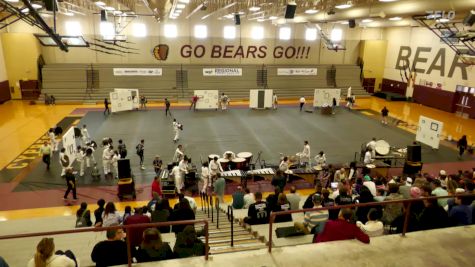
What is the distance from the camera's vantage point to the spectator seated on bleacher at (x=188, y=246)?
6.09 metres

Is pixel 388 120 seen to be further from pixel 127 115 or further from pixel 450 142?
pixel 127 115

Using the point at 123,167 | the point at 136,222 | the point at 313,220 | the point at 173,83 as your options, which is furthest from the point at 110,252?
the point at 173,83

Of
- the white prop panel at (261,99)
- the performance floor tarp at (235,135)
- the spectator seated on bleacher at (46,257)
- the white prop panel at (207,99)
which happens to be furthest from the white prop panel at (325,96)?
the spectator seated on bleacher at (46,257)

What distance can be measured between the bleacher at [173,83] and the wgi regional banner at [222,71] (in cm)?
45

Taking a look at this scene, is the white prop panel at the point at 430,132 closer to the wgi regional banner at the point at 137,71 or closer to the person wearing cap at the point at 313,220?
the person wearing cap at the point at 313,220

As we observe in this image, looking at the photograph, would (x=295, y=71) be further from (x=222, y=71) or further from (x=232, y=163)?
(x=232, y=163)

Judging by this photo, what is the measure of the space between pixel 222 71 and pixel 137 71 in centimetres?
909

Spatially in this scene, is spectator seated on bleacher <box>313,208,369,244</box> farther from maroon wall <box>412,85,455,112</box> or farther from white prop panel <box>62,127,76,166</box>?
maroon wall <box>412,85,455,112</box>

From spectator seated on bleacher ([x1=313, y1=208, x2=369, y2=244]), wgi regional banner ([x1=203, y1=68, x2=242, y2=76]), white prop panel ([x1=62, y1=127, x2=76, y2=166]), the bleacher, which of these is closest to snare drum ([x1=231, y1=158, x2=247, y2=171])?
white prop panel ([x1=62, y1=127, x2=76, y2=166])

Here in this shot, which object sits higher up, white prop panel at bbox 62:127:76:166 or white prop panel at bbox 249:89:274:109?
white prop panel at bbox 249:89:274:109

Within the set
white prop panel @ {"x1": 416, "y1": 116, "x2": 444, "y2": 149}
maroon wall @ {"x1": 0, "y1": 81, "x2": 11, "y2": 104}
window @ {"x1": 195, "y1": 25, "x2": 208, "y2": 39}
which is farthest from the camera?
window @ {"x1": 195, "y1": 25, "x2": 208, "y2": 39}

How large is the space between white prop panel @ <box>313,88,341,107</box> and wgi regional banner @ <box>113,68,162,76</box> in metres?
16.7

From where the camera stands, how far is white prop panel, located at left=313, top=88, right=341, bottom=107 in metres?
31.5

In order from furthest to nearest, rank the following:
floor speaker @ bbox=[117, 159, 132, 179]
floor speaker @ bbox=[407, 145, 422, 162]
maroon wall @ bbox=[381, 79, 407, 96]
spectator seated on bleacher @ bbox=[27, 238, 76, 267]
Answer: maroon wall @ bbox=[381, 79, 407, 96] → floor speaker @ bbox=[407, 145, 422, 162] → floor speaker @ bbox=[117, 159, 132, 179] → spectator seated on bleacher @ bbox=[27, 238, 76, 267]
